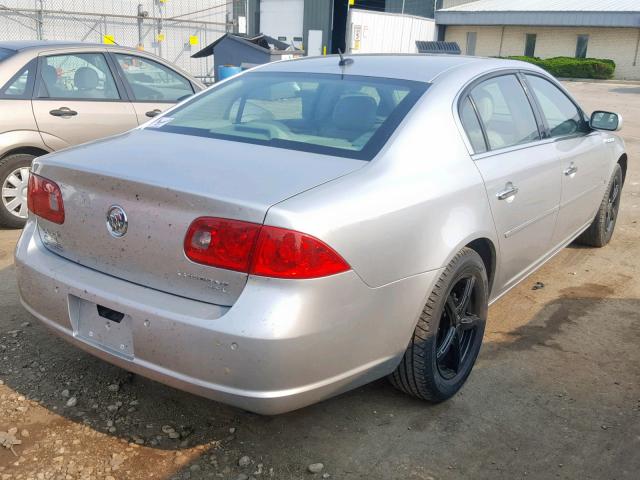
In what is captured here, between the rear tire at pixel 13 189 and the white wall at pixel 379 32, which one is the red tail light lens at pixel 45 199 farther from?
the white wall at pixel 379 32

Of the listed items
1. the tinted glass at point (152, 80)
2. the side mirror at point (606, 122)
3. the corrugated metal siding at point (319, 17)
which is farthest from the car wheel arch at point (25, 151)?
the corrugated metal siding at point (319, 17)

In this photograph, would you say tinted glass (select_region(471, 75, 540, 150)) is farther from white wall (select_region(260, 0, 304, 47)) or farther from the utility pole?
white wall (select_region(260, 0, 304, 47))

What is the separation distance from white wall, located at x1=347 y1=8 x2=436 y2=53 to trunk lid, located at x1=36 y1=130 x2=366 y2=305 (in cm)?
2362

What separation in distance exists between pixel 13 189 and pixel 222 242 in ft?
13.0

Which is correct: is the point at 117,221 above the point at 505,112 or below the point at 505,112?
below

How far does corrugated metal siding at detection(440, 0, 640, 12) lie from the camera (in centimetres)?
3515

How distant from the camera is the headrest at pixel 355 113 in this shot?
2993 millimetres

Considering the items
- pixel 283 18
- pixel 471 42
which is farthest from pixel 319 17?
pixel 471 42

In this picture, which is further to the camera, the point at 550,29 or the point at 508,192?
the point at 550,29

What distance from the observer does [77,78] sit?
19.3ft

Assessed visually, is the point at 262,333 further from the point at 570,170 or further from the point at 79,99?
the point at 79,99

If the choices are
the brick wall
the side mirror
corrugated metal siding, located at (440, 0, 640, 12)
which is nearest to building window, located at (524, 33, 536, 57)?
the brick wall

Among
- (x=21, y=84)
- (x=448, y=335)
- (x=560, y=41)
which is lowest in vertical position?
(x=448, y=335)

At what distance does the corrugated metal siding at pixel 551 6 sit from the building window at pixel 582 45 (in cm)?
157
